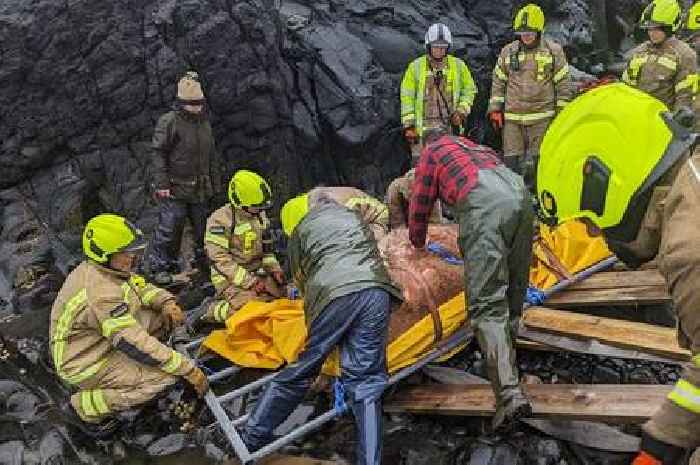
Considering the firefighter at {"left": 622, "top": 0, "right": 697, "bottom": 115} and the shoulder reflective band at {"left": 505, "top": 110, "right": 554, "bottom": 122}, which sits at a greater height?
the firefighter at {"left": 622, "top": 0, "right": 697, "bottom": 115}

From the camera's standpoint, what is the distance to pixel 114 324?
4.26 metres

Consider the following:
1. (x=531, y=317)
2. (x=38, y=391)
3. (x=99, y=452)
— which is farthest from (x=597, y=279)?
(x=38, y=391)

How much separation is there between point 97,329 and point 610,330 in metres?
3.57

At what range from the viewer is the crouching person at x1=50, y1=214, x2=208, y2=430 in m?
4.27

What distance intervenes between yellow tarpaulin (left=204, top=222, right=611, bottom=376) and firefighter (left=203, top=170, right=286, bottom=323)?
452 mm

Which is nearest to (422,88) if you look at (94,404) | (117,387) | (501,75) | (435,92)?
(435,92)

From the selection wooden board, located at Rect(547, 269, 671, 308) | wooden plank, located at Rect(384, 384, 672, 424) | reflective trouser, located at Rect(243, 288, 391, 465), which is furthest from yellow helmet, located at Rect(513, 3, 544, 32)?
reflective trouser, located at Rect(243, 288, 391, 465)

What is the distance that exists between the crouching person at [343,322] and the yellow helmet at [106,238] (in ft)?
3.78

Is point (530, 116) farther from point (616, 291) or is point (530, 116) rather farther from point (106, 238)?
point (106, 238)

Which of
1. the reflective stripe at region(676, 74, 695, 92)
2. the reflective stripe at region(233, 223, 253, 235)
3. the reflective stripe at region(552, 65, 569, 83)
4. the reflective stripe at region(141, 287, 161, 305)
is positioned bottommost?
the reflective stripe at region(141, 287, 161, 305)

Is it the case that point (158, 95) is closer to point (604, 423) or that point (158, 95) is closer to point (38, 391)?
point (38, 391)

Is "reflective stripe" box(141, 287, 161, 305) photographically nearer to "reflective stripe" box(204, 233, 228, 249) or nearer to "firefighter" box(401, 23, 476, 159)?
"reflective stripe" box(204, 233, 228, 249)

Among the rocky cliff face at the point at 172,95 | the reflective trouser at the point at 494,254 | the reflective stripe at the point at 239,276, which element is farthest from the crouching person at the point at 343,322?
the rocky cliff face at the point at 172,95

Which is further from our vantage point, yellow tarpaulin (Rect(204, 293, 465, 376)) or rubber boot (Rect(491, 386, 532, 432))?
yellow tarpaulin (Rect(204, 293, 465, 376))
